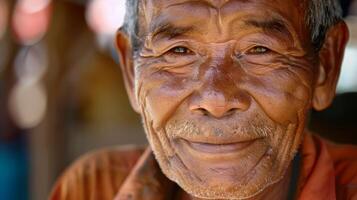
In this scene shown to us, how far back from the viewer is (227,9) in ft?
A: 7.86

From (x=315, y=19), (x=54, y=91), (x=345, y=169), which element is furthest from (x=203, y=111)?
(x=54, y=91)

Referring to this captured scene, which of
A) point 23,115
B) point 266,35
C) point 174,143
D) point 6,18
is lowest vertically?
point 23,115

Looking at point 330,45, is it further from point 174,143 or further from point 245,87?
point 174,143

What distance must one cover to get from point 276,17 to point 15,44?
421 centimetres

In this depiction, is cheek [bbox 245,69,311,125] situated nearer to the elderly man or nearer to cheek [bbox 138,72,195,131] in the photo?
the elderly man

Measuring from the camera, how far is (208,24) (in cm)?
241

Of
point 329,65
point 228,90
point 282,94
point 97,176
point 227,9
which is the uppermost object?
point 227,9

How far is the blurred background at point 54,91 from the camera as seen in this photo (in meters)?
5.84

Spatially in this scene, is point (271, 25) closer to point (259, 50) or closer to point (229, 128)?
point (259, 50)

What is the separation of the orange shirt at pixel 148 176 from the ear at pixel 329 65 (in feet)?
0.50

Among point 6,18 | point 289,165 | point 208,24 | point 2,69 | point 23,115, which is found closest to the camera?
point 208,24

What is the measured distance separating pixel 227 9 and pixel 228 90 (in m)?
0.23

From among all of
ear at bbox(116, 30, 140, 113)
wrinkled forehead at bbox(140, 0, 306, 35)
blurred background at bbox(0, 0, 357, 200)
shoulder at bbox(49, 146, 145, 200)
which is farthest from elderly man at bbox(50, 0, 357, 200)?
blurred background at bbox(0, 0, 357, 200)

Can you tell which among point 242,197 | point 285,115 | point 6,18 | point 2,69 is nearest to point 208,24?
point 285,115
